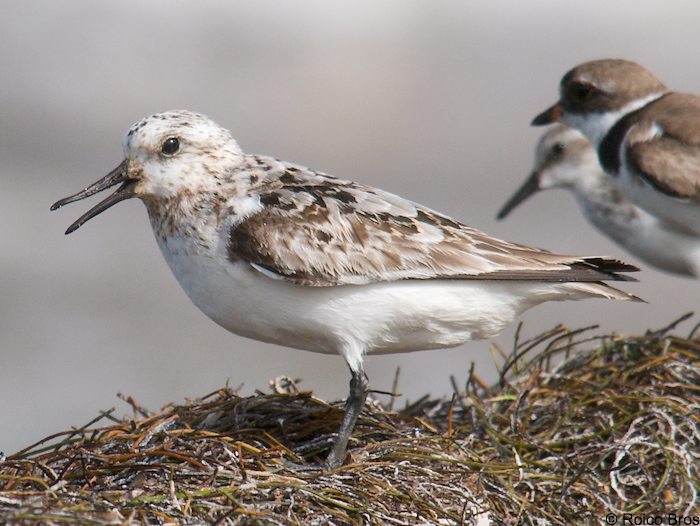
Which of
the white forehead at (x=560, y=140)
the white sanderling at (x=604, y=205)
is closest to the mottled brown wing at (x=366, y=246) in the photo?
the white sanderling at (x=604, y=205)

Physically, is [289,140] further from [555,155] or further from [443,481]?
[443,481]

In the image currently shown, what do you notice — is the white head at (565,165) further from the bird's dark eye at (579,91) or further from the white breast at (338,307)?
the white breast at (338,307)

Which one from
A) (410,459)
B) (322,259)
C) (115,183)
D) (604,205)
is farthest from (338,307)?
(604,205)

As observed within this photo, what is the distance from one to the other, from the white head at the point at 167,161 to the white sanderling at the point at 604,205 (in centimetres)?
379

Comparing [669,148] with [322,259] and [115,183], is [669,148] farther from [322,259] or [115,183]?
[115,183]

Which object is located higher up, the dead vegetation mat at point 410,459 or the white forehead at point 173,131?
the white forehead at point 173,131

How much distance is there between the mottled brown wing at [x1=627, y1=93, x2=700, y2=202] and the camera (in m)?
7.22

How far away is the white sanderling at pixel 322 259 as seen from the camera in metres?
4.72

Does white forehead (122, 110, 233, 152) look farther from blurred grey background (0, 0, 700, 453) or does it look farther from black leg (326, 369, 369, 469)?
blurred grey background (0, 0, 700, 453)

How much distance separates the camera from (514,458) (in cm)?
471

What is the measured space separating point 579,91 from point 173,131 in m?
3.90

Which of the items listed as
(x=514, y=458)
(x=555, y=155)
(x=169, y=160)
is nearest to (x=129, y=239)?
(x=555, y=155)

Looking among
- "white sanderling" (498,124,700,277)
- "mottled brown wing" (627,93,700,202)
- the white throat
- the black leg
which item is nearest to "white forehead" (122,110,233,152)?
the black leg

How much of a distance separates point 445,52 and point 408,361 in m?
11.8
